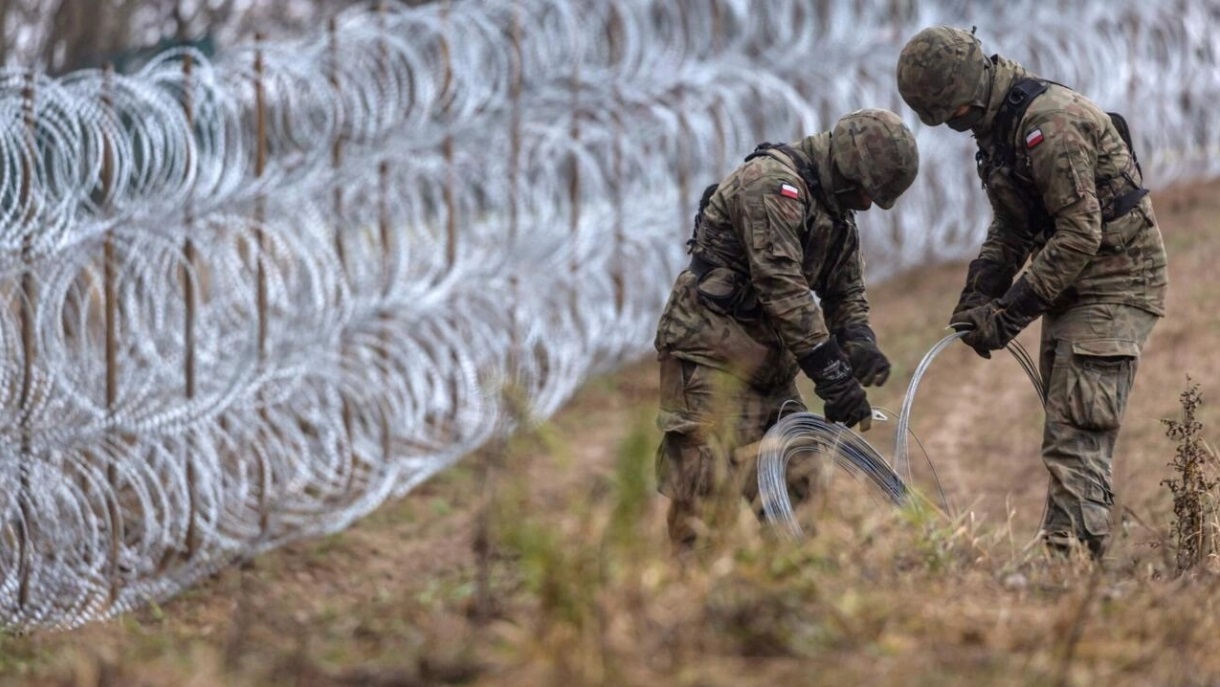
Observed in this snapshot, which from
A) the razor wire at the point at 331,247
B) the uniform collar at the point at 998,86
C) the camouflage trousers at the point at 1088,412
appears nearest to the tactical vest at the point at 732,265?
the uniform collar at the point at 998,86

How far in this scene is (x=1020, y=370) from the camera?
1280 centimetres

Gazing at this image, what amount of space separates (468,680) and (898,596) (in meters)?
1.15

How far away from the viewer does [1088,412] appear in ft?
20.6

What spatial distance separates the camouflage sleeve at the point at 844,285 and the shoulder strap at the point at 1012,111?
69 centimetres

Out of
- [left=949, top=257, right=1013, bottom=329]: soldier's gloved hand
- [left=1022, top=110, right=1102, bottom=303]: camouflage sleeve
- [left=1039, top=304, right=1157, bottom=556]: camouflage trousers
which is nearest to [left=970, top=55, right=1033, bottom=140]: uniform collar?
[left=1022, top=110, right=1102, bottom=303]: camouflage sleeve

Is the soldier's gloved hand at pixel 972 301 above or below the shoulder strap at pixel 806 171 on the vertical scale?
below

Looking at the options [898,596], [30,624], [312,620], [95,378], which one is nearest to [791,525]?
[898,596]

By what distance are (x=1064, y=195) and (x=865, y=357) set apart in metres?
0.92

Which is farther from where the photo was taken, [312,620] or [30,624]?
[30,624]

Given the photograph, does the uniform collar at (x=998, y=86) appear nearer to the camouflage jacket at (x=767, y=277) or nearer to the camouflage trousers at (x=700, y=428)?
the camouflage jacket at (x=767, y=277)

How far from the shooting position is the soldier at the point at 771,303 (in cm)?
584

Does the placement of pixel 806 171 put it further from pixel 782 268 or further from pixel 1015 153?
pixel 1015 153

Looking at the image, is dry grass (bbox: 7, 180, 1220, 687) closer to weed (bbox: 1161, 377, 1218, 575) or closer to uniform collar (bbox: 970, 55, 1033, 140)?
weed (bbox: 1161, 377, 1218, 575)

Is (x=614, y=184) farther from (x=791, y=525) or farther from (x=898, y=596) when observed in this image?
(x=898, y=596)
